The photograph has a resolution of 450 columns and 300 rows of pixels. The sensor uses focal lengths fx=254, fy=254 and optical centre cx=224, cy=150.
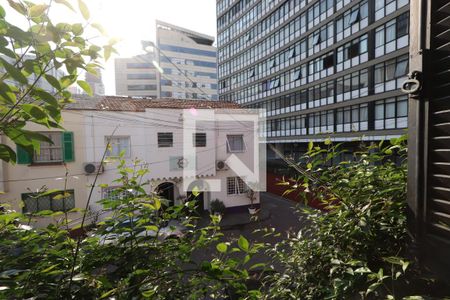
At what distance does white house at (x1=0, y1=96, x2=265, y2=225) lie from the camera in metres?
11.4

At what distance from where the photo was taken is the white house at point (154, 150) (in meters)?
11.4

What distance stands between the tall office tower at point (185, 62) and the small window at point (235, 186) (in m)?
38.8

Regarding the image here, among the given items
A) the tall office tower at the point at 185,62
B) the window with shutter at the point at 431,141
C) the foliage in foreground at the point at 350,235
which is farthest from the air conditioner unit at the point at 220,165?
the tall office tower at the point at 185,62

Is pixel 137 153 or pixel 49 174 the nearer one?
pixel 49 174

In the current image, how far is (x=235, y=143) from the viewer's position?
52.9 ft

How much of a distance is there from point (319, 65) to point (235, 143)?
1434cm

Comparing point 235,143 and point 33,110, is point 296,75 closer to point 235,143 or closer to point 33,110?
point 235,143

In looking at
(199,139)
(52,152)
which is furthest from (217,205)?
(52,152)

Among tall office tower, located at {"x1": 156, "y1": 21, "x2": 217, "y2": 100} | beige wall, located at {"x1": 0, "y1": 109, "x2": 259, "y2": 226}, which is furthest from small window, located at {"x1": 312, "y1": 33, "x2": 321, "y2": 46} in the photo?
tall office tower, located at {"x1": 156, "y1": 21, "x2": 217, "y2": 100}

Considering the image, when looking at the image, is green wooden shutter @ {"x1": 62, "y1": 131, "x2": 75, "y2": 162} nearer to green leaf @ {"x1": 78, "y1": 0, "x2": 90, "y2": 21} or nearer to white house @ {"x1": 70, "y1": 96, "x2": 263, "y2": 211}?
white house @ {"x1": 70, "y1": 96, "x2": 263, "y2": 211}

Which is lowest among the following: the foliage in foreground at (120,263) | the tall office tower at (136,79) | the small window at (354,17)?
the foliage in foreground at (120,263)

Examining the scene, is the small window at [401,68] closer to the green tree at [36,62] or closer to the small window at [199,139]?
the small window at [199,139]

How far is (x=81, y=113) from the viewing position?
479 inches

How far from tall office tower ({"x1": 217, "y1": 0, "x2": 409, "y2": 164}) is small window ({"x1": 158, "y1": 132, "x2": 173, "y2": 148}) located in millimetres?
6514
